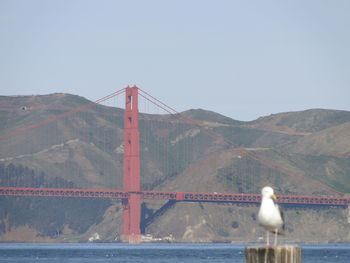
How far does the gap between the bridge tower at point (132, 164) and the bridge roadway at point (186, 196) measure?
3.91 ft

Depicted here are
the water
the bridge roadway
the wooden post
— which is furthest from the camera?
the bridge roadway

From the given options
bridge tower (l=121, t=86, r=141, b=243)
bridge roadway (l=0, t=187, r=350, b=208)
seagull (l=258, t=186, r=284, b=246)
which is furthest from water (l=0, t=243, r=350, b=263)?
seagull (l=258, t=186, r=284, b=246)

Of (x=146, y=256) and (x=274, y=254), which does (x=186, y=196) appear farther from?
(x=274, y=254)

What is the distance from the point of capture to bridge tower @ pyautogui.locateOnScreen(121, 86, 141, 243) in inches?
5650

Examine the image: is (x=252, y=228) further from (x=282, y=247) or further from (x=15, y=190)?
(x=282, y=247)

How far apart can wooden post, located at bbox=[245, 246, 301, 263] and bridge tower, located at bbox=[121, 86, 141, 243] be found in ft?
416

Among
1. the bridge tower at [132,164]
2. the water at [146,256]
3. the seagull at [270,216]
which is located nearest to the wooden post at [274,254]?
the seagull at [270,216]

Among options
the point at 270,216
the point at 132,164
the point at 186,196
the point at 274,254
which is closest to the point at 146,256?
the point at 132,164

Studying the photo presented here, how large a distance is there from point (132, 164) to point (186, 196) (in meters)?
19.4

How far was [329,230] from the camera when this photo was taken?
193500mm

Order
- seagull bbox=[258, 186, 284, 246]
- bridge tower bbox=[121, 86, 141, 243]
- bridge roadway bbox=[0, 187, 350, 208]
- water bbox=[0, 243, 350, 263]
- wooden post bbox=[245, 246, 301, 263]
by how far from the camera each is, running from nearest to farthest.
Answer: wooden post bbox=[245, 246, 301, 263] < seagull bbox=[258, 186, 284, 246] < water bbox=[0, 243, 350, 263] < bridge roadway bbox=[0, 187, 350, 208] < bridge tower bbox=[121, 86, 141, 243]

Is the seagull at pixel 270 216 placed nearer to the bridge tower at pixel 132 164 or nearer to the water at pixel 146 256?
the water at pixel 146 256

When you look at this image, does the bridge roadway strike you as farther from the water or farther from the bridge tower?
the water

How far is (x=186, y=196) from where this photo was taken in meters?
161
